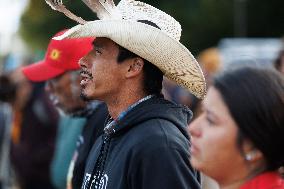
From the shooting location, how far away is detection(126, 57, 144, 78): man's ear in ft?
12.0

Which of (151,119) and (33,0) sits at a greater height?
(151,119)

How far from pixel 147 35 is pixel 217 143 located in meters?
1.05

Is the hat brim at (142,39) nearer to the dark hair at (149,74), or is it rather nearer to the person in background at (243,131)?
the dark hair at (149,74)

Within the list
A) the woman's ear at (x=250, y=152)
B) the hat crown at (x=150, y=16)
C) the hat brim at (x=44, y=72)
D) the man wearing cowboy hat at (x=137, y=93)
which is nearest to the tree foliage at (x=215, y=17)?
the hat brim at (x=44, y=72)

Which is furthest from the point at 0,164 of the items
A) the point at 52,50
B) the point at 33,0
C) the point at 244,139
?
the point at 33,0

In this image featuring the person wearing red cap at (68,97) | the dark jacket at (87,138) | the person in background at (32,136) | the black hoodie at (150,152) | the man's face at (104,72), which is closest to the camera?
the black hoodie at (150,152)

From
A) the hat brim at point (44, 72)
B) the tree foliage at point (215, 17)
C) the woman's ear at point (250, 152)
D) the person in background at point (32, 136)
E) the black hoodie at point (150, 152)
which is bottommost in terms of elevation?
the tree foliage at point (215, 17)

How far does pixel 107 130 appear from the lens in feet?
11.9

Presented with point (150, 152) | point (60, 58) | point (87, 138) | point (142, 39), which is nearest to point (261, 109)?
point (150, 152)

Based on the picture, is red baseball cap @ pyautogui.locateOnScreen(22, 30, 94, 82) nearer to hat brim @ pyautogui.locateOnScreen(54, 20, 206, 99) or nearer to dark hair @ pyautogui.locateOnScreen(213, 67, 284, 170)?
hat brim @ pyautogui.locateOnScreen(54, 20, 206, 99)

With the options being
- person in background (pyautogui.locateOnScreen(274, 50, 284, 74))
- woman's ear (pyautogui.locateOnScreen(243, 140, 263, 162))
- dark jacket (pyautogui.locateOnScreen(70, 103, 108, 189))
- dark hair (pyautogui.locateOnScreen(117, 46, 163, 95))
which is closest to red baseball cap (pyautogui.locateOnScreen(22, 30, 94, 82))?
dark jacket (pyautogui.locateOnScreen(70, 103, 108, 189))

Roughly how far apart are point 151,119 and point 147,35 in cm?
40

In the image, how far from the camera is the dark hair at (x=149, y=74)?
3.66 metres

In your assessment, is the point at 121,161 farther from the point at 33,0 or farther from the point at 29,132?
the point at 33,0
